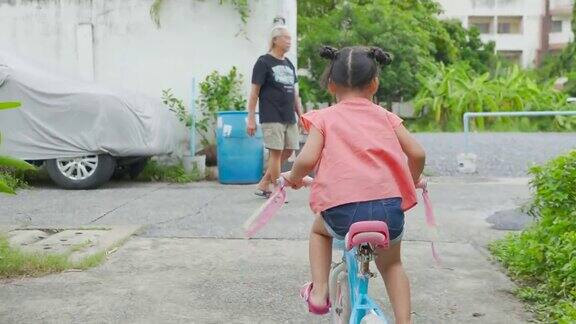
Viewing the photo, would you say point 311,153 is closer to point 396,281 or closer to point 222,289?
point 396,281

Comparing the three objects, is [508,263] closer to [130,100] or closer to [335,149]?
[335,149]

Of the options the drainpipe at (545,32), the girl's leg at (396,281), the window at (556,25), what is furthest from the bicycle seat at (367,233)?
the window at (556,25)

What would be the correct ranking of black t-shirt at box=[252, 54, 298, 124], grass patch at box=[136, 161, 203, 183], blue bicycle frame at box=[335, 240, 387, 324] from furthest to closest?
grass patch at box=[136, 161, 203, 183]
black t-shirt at box=[252, 54, 298, 124]
blue bicycle frame at box=[335, 240, 387, 324]

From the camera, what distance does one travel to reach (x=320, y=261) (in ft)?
9.80

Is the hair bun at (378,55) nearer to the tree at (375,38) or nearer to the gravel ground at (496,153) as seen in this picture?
the gravel ground at (496,153)

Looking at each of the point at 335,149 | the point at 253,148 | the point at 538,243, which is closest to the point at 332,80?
the point at 335,149

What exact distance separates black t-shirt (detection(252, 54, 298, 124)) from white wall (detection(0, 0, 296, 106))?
1990 millimetres

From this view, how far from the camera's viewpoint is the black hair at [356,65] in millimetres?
2902

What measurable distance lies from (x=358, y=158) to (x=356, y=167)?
4cm

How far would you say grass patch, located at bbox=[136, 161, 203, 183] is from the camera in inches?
345

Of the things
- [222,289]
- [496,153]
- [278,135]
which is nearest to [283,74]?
[278,135]

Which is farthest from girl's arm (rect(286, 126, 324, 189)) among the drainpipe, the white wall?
the drainpipe

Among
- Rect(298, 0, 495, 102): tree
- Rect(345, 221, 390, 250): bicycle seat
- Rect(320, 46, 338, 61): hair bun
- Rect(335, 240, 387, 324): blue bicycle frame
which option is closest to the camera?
Rect(345, 221, 390, 250): bicycle seat

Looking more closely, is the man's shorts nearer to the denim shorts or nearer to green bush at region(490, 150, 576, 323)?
green bush at region(490, 150, 576, 323)
